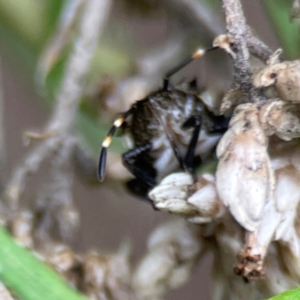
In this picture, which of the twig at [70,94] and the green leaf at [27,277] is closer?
the green leaf at [27,277]

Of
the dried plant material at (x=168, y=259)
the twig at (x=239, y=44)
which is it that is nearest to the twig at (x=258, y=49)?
the twig at (x=239, y=44)

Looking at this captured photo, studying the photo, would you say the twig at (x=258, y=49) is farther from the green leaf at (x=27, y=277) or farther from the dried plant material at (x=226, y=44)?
the green leaf at (x=27, y=277)

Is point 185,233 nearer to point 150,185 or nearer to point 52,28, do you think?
point 150,185

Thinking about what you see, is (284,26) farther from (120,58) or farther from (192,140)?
(120,58)

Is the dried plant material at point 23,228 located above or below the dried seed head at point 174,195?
above

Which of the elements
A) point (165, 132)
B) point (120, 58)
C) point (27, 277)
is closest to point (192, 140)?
point (165, 132)

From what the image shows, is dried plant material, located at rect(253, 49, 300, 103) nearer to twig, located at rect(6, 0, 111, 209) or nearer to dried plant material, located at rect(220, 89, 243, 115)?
dried plant material, located at rect(220, 89, 243, 115)

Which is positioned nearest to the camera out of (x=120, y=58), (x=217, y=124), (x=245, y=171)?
(x=245, y=171)
